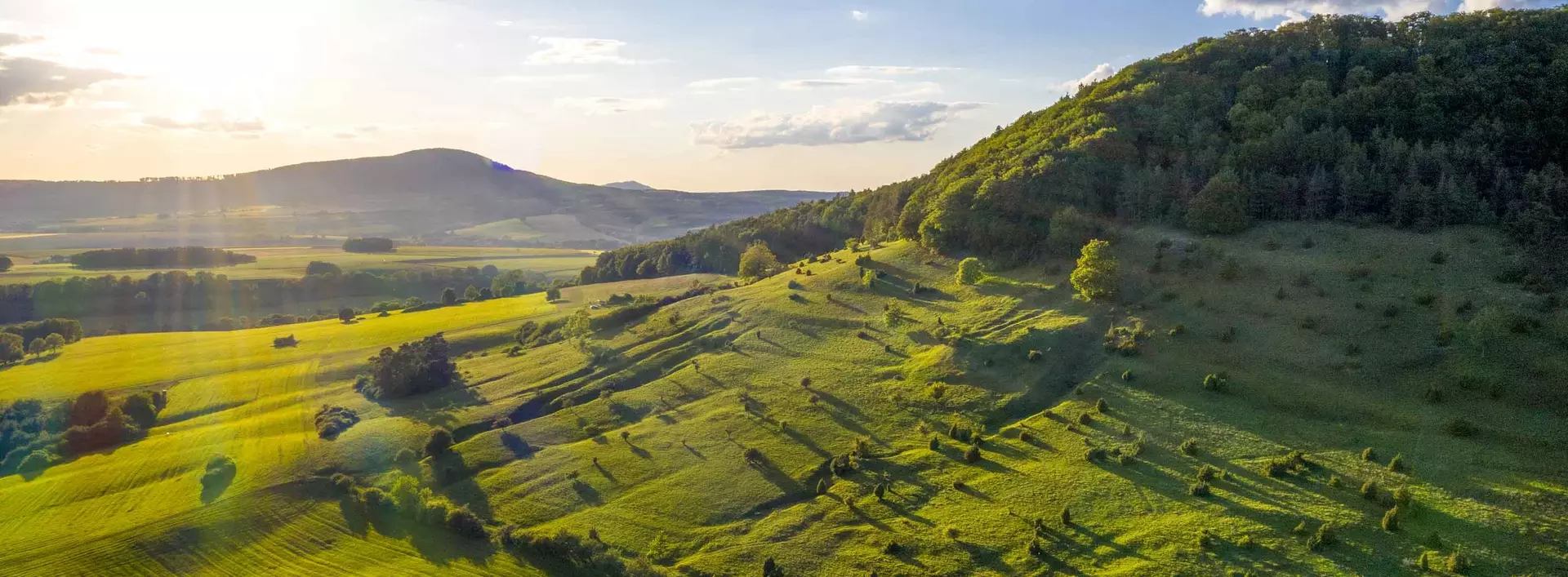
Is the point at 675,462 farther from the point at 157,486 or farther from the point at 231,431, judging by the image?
the point at 231,431

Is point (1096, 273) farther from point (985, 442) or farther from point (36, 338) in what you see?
point (36, 338)

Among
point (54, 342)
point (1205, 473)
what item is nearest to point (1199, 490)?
point (1205, 473)

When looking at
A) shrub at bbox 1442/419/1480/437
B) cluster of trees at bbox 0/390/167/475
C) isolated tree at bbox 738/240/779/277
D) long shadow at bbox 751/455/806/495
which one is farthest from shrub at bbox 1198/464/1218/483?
cluster of trees at bbox 0/390/167/475

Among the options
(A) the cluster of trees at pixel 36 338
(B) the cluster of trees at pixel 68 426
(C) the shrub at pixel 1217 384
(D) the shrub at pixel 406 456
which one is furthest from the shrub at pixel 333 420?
(C) the shrub at pixel 1217 384

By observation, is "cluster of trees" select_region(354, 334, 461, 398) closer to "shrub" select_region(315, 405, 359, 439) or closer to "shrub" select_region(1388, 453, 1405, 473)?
"shrub" select_region(315, 405, 359, 439)

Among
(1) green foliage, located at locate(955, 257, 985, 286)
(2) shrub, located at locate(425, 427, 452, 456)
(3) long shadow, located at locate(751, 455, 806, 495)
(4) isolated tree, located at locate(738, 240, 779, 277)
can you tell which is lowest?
(2) shrub, located at locate(425, 427, 452, 456)

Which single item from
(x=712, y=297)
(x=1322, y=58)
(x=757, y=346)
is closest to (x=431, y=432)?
(x=757, y=346)
